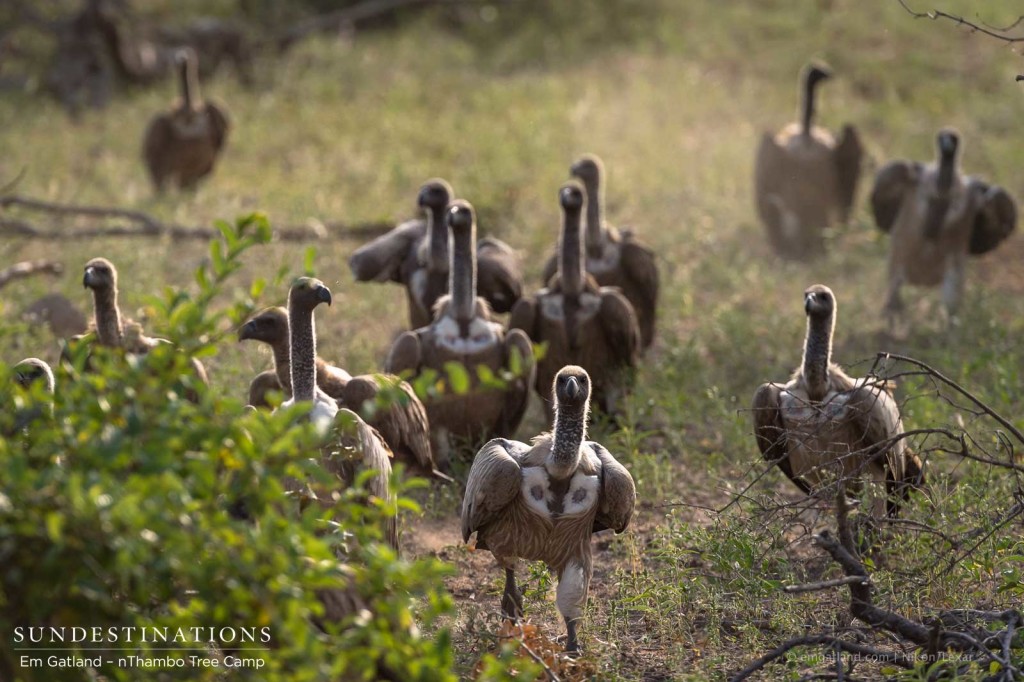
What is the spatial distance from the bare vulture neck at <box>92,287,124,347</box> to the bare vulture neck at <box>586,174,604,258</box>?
2.60 m

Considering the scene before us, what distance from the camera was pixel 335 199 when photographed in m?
10.4

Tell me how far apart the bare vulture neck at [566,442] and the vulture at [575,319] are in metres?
1.73

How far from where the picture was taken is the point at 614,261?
720 centimetres

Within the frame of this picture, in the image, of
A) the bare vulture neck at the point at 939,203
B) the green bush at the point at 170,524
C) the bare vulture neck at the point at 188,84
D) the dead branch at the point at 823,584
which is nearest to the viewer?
the green bush at the point at 170,524

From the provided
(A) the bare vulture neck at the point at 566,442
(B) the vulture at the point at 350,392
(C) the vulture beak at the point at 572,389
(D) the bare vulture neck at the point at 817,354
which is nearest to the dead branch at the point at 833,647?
(A) the bare vulture neck at the point at 566,442

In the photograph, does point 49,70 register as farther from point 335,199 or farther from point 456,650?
point 456,650

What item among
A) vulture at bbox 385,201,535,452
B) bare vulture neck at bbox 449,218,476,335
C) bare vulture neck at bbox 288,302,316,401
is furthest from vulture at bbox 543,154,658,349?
bare vulture neck at bbox 288,302,316,401

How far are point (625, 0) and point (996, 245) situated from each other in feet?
27.2

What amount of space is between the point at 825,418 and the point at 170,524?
9.65ft

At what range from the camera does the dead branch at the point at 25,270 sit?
7.80m

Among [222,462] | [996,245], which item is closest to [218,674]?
[222,462]

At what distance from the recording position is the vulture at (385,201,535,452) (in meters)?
5.92

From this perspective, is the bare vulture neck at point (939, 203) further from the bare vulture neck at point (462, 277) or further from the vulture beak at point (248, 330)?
the vulture beak at point (248, 330)

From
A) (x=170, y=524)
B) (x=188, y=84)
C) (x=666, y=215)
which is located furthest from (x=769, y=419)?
(x=188, y=84)
